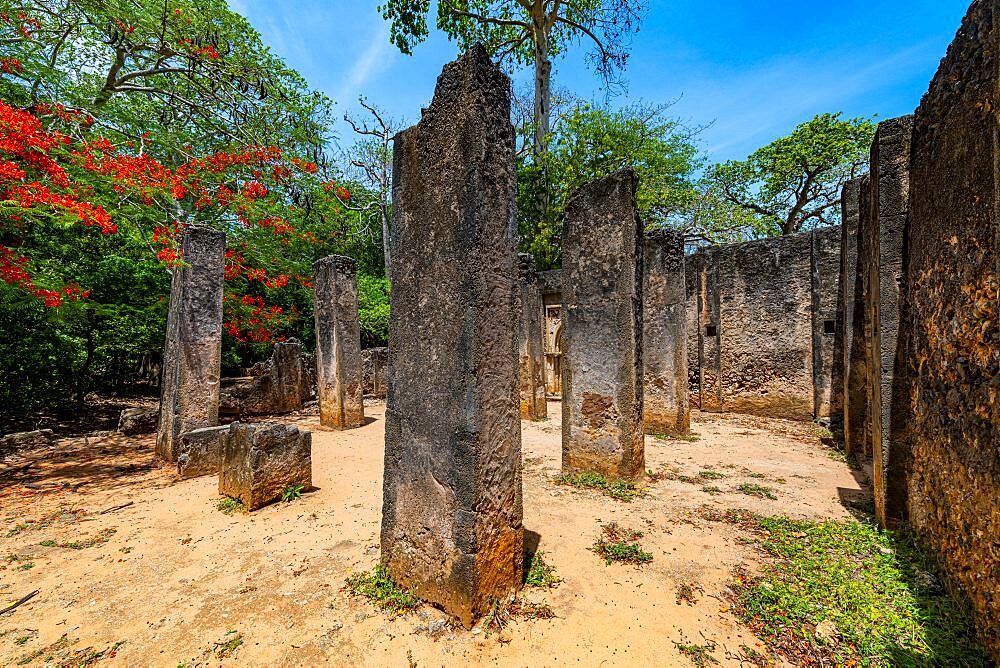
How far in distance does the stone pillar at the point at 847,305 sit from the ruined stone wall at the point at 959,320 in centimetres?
279

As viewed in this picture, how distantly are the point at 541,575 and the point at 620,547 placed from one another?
32.1 inches

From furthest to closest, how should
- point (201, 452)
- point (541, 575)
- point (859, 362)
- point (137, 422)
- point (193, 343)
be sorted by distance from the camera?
point (137, 422), point (193, 343), point (201, 452), point (859, 362), point (541, 575)

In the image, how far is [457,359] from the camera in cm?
248

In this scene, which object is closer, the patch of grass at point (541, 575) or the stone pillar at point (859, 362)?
the patch of grass at point (541, 575)

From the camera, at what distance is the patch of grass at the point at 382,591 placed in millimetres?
2639

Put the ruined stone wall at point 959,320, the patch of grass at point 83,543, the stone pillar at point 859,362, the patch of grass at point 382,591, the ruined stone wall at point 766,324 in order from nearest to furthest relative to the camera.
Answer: the ruined stone wall at point 959,320, the patch of grass at point 382,591, the patch of grass at point 83,543, the stone pillar at point 859,362, the ruined stone wall at point 766,324

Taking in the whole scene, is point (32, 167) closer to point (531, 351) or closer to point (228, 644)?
point (228, 644)

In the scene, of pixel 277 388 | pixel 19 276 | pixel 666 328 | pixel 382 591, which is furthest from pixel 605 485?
pixel 277 388

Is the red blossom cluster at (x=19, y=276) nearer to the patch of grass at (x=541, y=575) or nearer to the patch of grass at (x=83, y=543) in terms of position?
the patch of grass at (x=83, y=543)

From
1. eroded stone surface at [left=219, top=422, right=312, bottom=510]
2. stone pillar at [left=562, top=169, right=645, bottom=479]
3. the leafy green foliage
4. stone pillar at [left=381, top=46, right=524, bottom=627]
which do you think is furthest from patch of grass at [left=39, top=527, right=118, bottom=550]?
the leafy green foliage

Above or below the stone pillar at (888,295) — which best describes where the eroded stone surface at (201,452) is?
below

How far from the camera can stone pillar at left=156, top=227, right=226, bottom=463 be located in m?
6.04

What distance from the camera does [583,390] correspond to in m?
5.15

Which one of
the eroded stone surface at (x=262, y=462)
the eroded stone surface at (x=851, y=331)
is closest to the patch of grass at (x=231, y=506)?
the eroded stone surface at (x=262, y=462)
